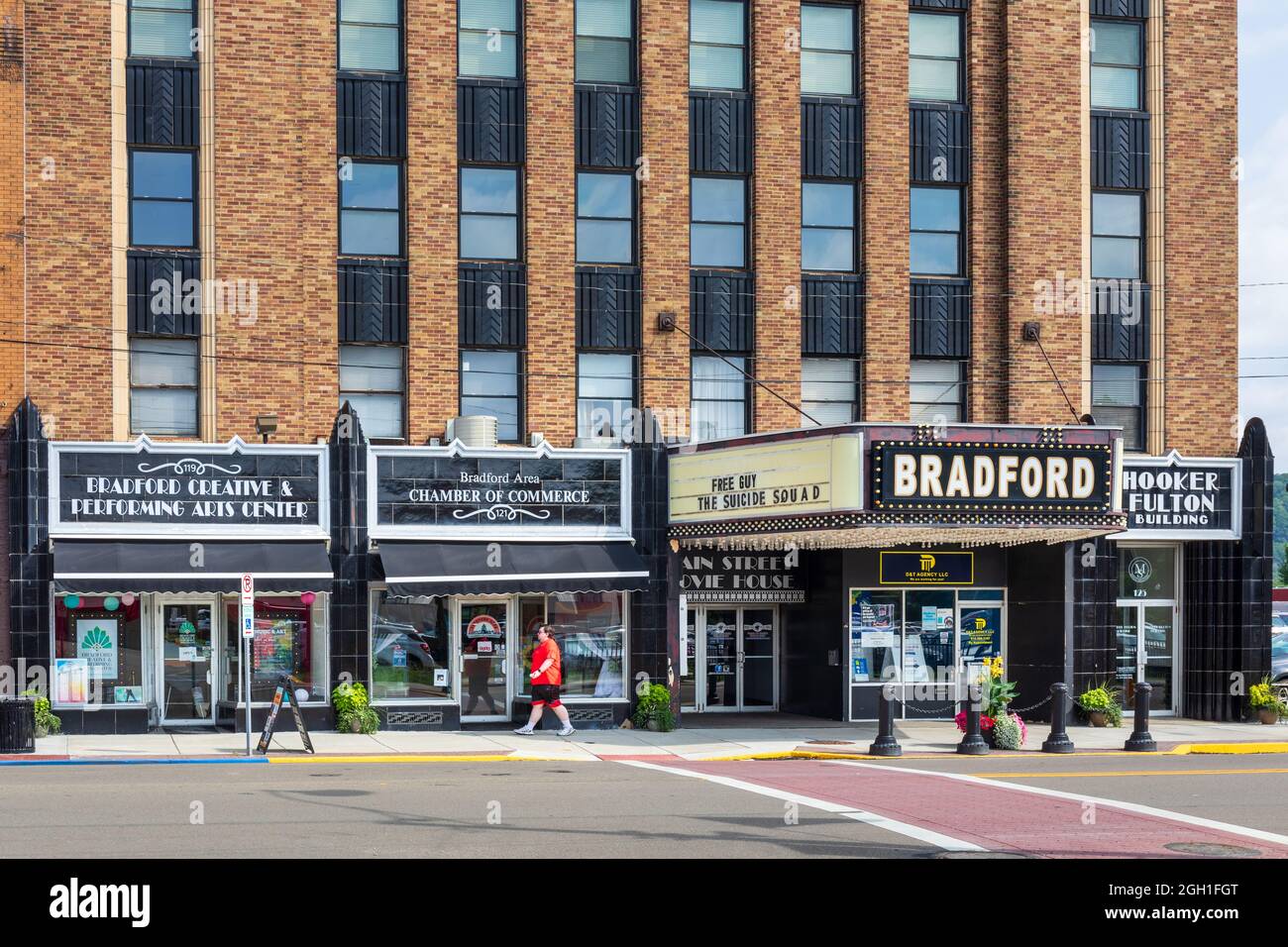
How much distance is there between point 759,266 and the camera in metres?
29.3

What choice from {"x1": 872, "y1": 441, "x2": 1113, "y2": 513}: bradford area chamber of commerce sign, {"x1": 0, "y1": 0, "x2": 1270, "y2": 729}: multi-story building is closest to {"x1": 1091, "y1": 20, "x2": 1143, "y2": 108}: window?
{"x1": 0, "y1": 0, "x2": 1270, "y2": 729}: multi-story building

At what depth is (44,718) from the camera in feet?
80.5

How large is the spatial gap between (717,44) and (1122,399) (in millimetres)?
10194

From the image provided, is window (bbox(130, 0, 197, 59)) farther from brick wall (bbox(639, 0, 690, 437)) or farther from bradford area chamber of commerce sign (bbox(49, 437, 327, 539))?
brick wall (bbox(639, 0, 690, 437))

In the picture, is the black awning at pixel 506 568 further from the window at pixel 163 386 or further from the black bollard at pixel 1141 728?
the black bollard at pixel 1141 728

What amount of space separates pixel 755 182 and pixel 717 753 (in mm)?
11019

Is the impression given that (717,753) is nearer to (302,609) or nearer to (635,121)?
(302,609)

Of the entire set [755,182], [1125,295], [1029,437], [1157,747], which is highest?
[755,182]

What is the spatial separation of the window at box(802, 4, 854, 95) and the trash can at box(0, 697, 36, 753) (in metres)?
17.3

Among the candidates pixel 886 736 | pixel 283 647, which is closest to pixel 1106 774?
pixel 886 736

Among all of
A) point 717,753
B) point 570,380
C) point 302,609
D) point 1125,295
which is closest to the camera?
point 717,753

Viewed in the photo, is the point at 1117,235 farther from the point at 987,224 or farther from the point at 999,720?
the point at 999,720
